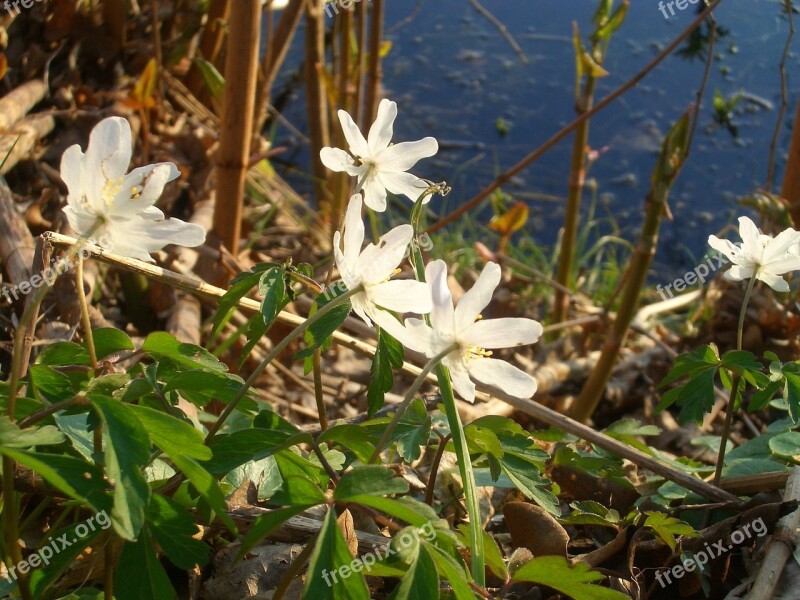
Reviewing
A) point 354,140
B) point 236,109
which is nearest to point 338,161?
point 354,140

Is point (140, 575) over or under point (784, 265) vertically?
under

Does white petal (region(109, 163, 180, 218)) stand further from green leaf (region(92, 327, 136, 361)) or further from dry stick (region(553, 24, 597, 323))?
dry stick (region(553, 24, 597, 323))

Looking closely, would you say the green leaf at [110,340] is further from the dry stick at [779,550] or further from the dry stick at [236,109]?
the dry stick at [236,109]

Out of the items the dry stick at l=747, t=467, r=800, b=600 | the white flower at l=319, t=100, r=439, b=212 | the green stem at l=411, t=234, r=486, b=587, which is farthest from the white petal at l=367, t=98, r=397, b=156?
the dry stick at l=747, t=467, r=800, b=600

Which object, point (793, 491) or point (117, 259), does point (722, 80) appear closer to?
point (793, 491)

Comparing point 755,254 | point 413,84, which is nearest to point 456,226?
point 413,84

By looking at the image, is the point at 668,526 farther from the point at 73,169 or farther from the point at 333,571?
the point at 73,169

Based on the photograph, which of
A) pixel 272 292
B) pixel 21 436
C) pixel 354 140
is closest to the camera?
pixel 21 436
